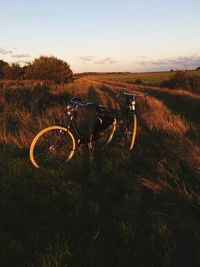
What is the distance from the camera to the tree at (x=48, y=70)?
53.0 metres

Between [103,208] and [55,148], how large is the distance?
2.30 m

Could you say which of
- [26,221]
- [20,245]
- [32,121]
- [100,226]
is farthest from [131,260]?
[32,121]

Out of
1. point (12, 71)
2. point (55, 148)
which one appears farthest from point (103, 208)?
point (12, 71)

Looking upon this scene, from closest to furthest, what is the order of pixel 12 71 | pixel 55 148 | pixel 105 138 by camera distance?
pixel 55 148
pixel 105 138
pixel 12 71

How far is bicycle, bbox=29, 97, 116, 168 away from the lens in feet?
20.1

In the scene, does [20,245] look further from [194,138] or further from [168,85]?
[168,85]

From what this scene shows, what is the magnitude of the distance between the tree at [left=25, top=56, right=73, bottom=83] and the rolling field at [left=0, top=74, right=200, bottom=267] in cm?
4764

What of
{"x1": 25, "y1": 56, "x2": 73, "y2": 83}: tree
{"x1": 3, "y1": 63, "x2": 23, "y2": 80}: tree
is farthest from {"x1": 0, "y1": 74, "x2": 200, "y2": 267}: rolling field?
{"x1": 3, "y1": 63, "x2": 23, "y2": 80}: tree

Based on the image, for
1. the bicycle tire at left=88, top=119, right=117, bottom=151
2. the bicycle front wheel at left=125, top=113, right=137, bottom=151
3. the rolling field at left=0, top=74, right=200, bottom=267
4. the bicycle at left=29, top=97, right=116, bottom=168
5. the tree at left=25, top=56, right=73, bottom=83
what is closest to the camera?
the rolling field at left=0, top=74, right=200, bottom=267

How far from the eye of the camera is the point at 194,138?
25.3 feet

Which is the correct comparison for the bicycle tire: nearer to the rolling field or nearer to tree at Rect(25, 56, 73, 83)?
the rolling field

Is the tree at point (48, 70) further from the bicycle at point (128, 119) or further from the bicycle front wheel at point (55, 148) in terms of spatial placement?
the bicycle front wheel at point (55, 148)

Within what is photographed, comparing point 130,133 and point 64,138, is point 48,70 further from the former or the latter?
point 64,138

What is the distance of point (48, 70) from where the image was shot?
53062 mm
